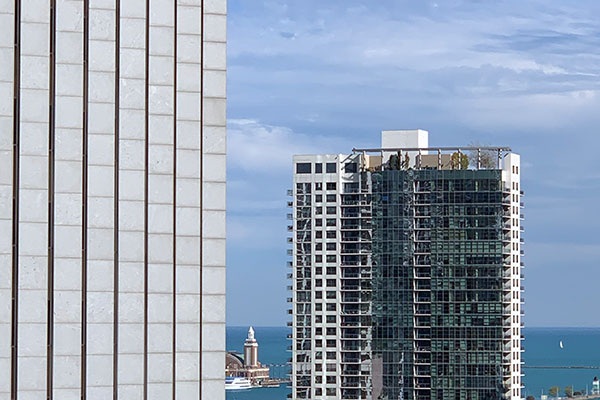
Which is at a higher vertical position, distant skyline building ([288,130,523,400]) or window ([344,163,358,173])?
window ([344,163,358,173])

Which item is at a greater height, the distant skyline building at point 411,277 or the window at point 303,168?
the window at point 303,168

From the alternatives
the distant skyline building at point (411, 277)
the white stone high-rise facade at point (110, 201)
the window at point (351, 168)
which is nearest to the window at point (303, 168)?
the distant skyline building at point (411, 277)

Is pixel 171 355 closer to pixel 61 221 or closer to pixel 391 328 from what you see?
pixel 61 221

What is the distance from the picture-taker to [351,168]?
95188 mm

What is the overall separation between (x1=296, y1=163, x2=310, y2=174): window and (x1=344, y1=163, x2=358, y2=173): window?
3002 millimetres

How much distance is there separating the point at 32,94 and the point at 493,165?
74862 millimetres

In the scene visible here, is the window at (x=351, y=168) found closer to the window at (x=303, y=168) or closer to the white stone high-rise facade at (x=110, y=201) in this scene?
the window at (x=303, y=168)

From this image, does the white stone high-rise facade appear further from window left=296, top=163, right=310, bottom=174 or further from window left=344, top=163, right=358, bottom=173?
window left=344, top=163, right=358, bottom=173

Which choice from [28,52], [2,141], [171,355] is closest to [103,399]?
[171,355]

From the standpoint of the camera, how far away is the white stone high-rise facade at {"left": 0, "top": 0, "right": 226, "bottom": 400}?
2047cm

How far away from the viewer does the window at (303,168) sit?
9450cm

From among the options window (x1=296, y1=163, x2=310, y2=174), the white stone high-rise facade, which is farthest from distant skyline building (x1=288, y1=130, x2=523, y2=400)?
Result: the white stone high-rise facade

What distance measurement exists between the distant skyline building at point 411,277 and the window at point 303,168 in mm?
92

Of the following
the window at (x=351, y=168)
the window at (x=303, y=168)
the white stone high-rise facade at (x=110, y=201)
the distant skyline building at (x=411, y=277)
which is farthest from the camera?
the window at (x=351, y=168)
